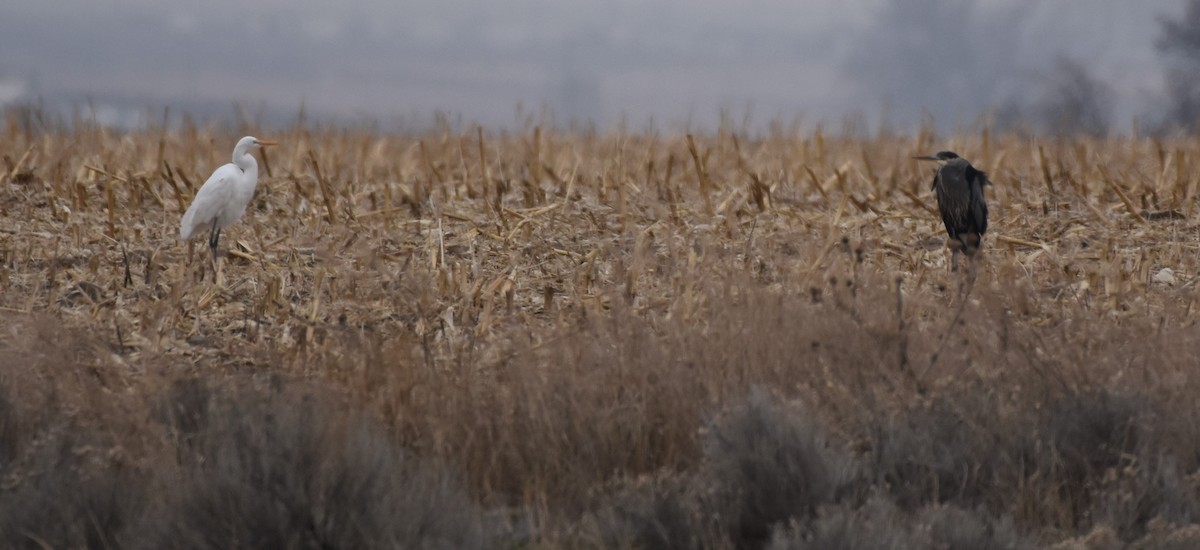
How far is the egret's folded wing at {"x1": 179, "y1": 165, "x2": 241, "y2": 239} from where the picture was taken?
25.5ft

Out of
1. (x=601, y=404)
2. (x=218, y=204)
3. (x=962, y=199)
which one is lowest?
(x=601, y=404)

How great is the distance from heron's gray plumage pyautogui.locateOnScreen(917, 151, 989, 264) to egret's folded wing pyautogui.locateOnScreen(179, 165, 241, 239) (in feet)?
13.1

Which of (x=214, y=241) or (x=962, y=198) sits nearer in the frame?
(x=962, y=198)

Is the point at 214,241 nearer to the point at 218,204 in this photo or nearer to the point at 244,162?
the point at 218,204

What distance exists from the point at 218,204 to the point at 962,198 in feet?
13.8

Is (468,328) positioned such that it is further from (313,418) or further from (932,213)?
(932,213)

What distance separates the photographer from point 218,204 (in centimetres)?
779

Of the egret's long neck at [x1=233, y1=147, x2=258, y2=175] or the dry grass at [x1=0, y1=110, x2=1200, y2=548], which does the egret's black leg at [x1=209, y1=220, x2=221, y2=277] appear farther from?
the egret's long neck at [x1=233, y1=147, x2=258, y2=175]

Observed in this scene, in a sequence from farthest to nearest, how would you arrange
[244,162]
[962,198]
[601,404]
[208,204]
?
[244,162] → [208,204] → [962,198] → [601,404]

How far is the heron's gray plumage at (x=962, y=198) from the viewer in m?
7.00

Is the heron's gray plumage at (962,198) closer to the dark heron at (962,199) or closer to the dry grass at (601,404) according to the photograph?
the dark heron at (962,199)

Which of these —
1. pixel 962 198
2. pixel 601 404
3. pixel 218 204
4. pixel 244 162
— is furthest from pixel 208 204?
pixel 962 198

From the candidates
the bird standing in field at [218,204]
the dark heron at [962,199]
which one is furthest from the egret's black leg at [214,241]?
the dark heron at [962,199]

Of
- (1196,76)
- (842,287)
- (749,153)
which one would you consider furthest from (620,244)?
(1196,76)
